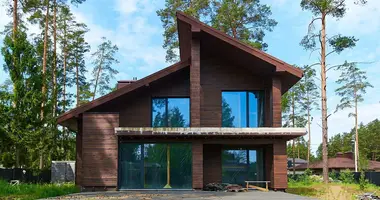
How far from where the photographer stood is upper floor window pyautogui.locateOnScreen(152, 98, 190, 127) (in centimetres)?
1569

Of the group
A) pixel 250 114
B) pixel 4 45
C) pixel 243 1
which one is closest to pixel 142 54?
pixel 243 1

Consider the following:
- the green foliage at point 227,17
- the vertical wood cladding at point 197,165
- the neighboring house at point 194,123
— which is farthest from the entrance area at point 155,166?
the green foliage at point 227,17

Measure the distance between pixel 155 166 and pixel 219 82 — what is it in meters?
4.15

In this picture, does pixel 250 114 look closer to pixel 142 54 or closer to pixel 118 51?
pixel 142 54

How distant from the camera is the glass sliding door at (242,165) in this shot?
15.4 metres

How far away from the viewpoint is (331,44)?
779 inches

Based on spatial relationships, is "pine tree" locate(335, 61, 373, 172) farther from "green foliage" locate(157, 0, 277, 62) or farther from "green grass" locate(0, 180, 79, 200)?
"green grass" locate(0, 180, 79, 200)

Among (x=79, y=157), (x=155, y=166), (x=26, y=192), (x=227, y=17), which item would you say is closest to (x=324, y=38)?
(x=227, y=17)

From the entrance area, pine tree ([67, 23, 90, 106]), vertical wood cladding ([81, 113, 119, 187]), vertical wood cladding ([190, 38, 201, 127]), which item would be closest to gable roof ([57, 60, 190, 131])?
vertical wood cladding ([81, 113, 119, 187])

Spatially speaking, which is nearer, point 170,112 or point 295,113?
point 170,112

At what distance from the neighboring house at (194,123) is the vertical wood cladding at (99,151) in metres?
0.03

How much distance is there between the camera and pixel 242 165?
1547cm

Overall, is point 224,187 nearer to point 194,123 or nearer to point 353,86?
point 194,123

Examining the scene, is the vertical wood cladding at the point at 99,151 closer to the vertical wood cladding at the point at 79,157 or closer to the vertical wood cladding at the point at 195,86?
the vertical wood cladding at the point at 79,157
